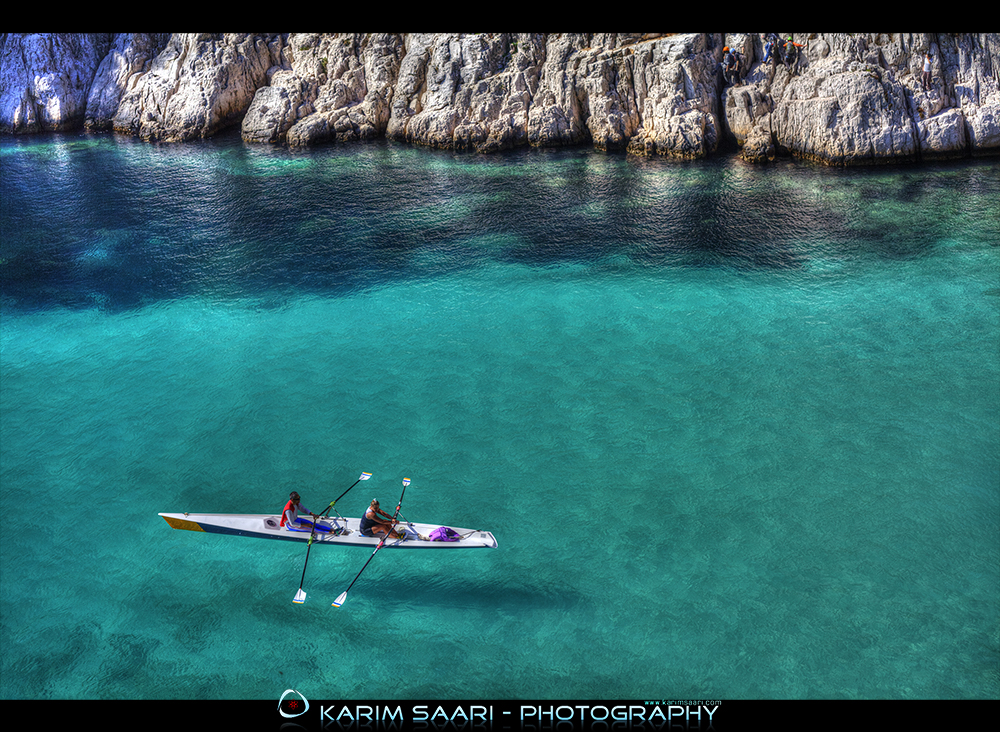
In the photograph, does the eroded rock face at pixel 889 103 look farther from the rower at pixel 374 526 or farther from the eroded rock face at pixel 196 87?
the eroded rock face at pixel 196 87

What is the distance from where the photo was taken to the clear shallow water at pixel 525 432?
18.6 m

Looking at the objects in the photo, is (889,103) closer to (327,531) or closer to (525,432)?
(525,432)

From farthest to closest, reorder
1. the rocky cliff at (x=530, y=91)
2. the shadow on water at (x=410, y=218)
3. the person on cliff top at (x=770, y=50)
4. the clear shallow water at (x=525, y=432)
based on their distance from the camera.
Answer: the person on cliff top at (x=770, y=50) < the rocky cliff at (x=530, y=91) < the shadow on water at (x=410, y=218) < the clear shallow water at (x=525, y=432)

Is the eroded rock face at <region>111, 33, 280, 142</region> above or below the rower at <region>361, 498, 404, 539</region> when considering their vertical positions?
above

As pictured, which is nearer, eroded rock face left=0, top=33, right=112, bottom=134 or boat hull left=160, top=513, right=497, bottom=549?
boat hull left=160, top=513, right=497, bottom=549

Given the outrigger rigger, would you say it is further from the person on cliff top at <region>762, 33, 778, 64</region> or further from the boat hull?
the person on cliff top at <region>762, 33, 778, 64</region>

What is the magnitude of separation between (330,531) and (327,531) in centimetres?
10

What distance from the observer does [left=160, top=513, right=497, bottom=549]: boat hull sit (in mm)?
20000

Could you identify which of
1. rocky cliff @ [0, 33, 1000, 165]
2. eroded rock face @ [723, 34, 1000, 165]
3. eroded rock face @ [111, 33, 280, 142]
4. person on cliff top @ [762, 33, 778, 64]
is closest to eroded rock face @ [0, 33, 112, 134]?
rocky cliff @ [0, 33, 1000, 165]

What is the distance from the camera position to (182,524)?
21156 mm

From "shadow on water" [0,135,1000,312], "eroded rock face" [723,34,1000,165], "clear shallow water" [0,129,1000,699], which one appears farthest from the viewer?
"eroded rock face" [723,34,1000,165]

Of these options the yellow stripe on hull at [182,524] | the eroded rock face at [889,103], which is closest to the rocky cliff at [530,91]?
the eroded rock face at [889,103]

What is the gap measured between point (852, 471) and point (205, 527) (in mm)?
20228

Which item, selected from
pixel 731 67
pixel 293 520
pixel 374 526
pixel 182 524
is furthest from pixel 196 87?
pixel 374 526
